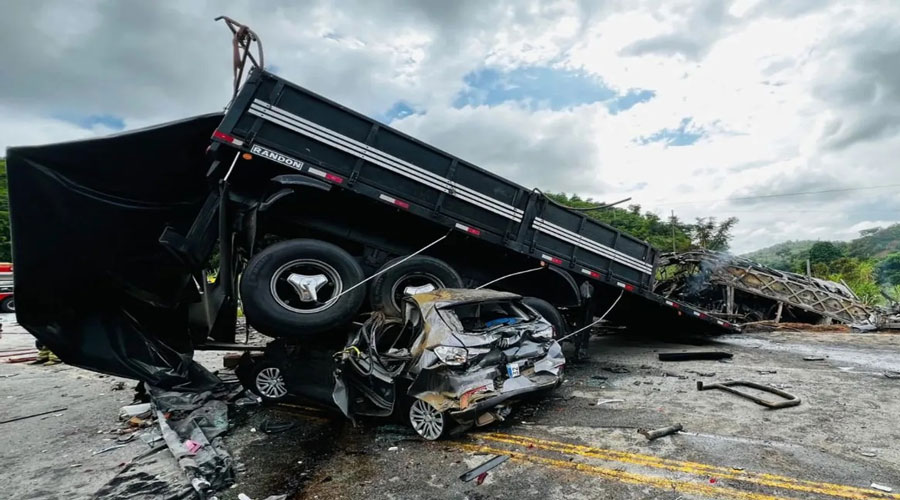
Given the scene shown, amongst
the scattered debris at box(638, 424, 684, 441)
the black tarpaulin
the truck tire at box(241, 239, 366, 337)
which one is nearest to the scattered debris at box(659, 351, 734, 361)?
the scattered debris at box(638, 424, 684, 441)

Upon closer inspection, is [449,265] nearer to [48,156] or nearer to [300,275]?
[300,275]

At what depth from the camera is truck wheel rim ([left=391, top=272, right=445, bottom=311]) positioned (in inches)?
222

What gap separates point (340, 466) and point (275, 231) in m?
3.05

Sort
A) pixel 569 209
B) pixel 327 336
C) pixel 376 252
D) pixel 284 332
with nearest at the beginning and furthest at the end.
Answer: pixel 284 332
pixel 327 336
pixel 376 252
pixel 569 209

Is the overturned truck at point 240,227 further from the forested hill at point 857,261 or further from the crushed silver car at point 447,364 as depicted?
the forested hill at point 857,261

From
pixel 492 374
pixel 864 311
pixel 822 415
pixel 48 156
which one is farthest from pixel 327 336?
pixel 864 311

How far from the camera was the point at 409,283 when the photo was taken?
18.9 feet

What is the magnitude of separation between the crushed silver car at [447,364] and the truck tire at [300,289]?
465mm

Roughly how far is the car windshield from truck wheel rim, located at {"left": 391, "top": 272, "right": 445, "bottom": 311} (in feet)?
2.88

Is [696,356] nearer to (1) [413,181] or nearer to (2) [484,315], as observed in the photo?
(2) [484,315]

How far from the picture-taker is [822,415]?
4.24 metres

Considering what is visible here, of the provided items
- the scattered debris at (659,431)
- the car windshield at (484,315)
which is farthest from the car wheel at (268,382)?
the scattered debris at (659,431)

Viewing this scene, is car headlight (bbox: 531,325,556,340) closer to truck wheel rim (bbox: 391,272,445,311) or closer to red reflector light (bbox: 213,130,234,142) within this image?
truck wheel rim (bbox: 391,272,445,311)

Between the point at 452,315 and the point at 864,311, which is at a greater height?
the point at 864,311
